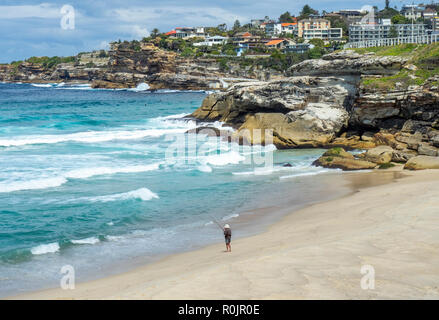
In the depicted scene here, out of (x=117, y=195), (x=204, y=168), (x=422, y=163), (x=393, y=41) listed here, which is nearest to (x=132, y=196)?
(x=117, y=195)

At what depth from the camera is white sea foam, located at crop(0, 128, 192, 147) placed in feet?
114

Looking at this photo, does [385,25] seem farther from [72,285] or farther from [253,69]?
[72,285]

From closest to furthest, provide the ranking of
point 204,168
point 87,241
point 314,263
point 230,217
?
point 314,263, point 87,241, point 230,217, point 204,168

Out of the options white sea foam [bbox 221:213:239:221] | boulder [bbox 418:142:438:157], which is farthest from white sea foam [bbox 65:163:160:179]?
boulder [bbox 418:142:438:157]

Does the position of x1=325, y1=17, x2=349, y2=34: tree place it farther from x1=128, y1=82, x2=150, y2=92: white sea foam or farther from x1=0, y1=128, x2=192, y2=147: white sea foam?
x1=0, y1=128, x2=192, y2=147: white sea foam

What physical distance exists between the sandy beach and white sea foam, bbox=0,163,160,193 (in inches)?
410

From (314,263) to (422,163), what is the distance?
13.6 m

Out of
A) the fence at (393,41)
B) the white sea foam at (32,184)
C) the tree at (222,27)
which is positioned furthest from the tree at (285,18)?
the white sea foam at (32,184)

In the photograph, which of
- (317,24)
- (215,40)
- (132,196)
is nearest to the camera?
(132,196)

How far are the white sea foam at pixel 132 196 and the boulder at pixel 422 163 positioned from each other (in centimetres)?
1158

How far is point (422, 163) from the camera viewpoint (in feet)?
72.9

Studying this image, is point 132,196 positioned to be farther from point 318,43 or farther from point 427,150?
point 318,43

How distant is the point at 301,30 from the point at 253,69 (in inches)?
1914

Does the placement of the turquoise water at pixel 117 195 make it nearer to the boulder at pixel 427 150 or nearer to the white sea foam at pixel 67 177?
the white sea foam at pixel 67 177
